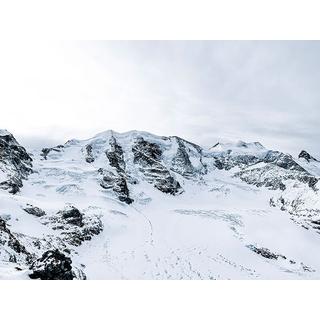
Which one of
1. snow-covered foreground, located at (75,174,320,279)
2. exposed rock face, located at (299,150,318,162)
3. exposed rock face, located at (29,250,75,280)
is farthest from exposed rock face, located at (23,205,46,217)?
exposed rock face, located at (299,150,318,162)

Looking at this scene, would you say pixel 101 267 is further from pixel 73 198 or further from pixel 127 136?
pixel 127 136

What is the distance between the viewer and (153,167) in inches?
4449

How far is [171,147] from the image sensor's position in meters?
137

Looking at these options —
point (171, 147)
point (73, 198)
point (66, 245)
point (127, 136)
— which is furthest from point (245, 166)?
point (66, 245)

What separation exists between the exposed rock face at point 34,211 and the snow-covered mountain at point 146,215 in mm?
146

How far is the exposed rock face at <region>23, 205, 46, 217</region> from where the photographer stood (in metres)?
52.0

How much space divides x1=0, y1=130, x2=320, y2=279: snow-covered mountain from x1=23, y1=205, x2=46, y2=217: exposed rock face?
0.15 meters

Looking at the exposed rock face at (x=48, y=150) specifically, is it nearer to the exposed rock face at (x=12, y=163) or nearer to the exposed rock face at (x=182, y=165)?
the exposed rock face at (x=12, y=163)

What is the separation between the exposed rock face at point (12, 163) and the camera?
70506 mm

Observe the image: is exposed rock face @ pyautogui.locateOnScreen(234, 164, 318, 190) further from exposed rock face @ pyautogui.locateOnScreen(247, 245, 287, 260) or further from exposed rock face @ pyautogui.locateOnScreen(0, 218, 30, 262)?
exposed rock face @ pyautogui.locateOnScreen(0, 218, 30, 262)

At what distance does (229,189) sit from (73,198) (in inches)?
2207

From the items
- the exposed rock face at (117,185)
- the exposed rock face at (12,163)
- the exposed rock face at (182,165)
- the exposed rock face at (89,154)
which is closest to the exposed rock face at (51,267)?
the exposed rock face at (12,163)

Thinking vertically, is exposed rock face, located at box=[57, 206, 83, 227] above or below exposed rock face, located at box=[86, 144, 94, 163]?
above

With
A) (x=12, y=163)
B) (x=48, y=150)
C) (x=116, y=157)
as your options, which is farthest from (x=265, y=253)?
(x=48, y=150)
